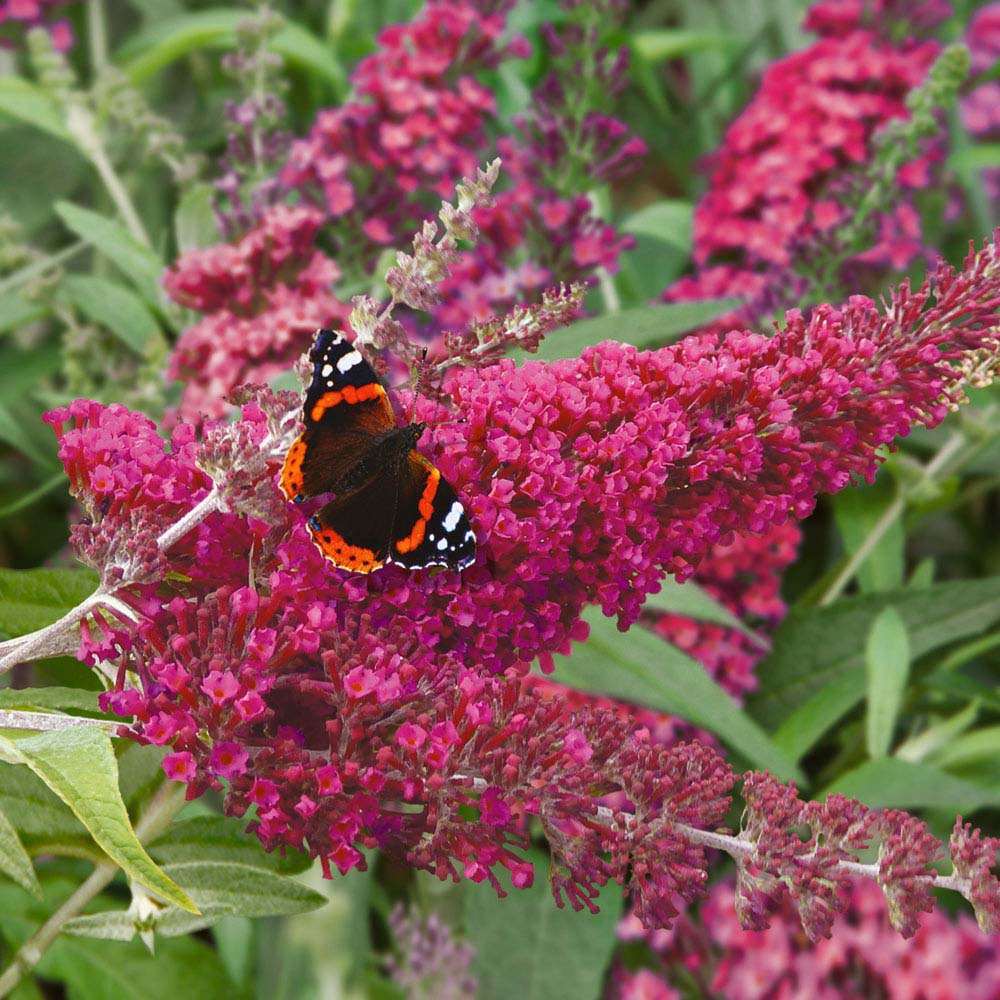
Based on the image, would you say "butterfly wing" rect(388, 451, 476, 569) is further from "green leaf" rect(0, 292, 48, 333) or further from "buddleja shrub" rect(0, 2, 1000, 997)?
"green leaf" rect(0, 292, 48, 333)

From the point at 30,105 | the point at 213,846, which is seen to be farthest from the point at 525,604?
the point at 30,105

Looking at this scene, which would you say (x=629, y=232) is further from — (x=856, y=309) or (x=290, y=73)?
(x=856, y=309)

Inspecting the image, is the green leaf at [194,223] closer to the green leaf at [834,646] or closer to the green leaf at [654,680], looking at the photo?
the green leaf at [654,680]

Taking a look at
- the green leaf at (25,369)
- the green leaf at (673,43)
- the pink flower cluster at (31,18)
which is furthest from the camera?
the green leaf at (673,43)

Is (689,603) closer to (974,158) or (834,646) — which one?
(834,646)

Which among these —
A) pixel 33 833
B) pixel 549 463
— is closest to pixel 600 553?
pixel 549 463

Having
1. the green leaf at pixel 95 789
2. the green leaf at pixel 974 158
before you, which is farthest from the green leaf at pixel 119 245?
the green leaf at pixel 974 158
